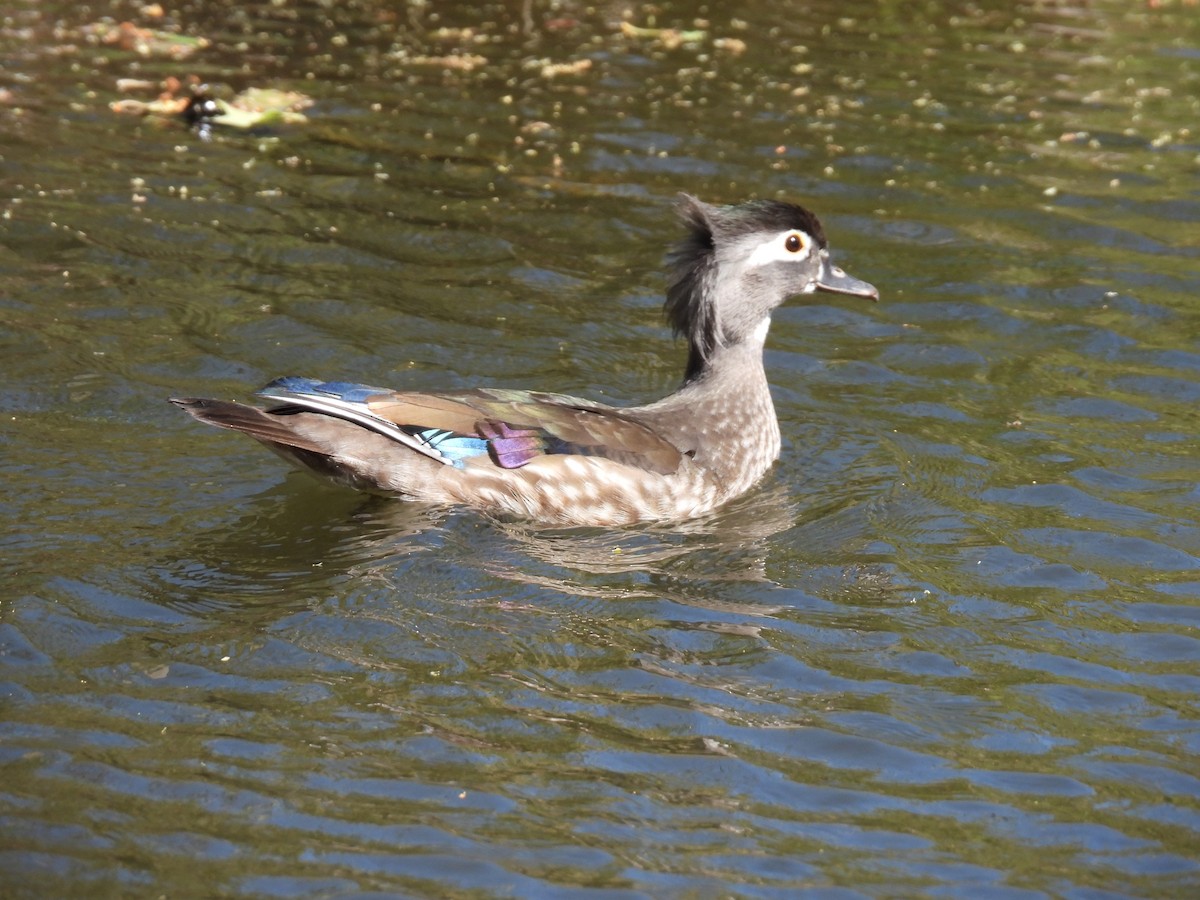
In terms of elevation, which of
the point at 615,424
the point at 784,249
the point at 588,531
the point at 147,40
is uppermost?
the point at 147,40

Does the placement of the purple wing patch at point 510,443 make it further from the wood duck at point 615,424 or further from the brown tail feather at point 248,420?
the brown tail feather at point 248,420

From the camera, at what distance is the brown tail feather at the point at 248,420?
730cm

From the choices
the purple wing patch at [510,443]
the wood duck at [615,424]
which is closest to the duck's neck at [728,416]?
the wood duck at [615,424]

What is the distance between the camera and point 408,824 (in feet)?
17.3

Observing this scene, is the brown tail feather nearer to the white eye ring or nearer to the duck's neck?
the duck's neck

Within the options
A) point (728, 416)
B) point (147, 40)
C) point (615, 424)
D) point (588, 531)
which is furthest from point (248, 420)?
point (147, 40)

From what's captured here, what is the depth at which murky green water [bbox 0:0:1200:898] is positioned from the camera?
5.37 metres

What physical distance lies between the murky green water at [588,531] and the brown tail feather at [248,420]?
471 millimetres

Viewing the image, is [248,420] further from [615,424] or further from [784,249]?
[784,249]

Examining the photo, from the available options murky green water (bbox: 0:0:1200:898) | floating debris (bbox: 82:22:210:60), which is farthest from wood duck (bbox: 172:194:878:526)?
floating debris (bbox: 82:22:210:60)

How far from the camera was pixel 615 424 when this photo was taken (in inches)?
330

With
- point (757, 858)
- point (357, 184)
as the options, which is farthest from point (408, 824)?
point (357, 184)

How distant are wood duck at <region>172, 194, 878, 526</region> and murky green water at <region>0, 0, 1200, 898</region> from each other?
0.21 meters

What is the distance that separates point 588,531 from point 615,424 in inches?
23.8
